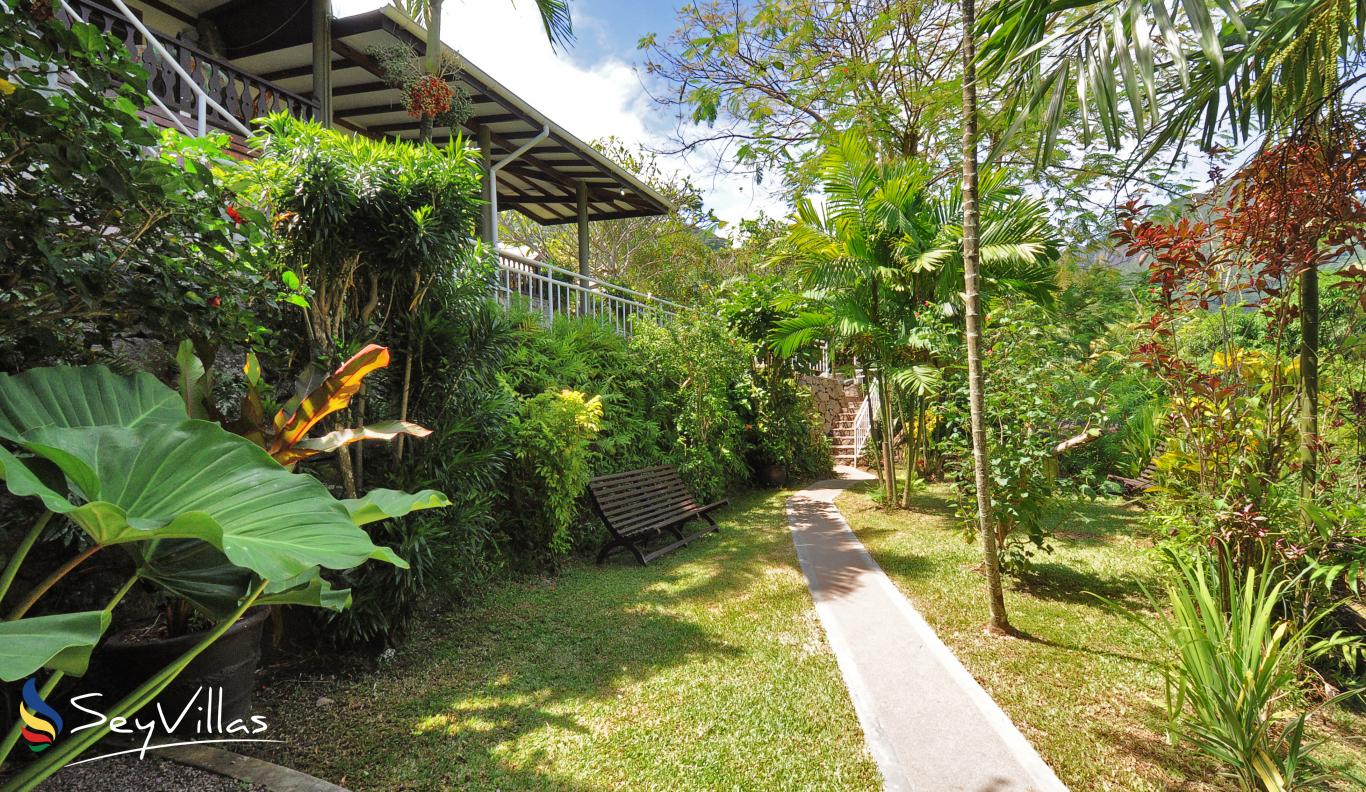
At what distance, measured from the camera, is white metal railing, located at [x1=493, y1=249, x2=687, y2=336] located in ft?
23.7

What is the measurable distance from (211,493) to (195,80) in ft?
20.7

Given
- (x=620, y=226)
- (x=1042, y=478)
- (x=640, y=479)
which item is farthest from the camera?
(x=620, y=226)

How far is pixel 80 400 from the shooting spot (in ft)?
6.08

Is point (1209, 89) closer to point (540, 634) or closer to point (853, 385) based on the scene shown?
point (540, 634)

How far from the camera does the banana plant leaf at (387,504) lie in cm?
182

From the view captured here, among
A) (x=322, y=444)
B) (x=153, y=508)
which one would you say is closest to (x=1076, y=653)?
(x=322, y=444)

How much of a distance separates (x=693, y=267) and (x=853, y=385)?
9.66 meters

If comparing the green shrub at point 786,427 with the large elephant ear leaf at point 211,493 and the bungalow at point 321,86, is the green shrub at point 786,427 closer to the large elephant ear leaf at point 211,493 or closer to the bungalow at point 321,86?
the bungalow at point 321,86

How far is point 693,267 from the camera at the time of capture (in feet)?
69.3

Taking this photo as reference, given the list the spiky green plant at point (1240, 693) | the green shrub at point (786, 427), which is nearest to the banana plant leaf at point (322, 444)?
the spiky green plant at point (1240, 693)

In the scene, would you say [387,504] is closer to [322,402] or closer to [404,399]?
[322,402]

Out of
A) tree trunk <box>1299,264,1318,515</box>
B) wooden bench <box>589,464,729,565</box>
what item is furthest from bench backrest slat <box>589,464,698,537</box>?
tree trunk <box>1299,264,1318,515</box>

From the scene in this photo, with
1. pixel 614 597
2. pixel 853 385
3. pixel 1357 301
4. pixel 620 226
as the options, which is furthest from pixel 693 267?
pixel 1357 301

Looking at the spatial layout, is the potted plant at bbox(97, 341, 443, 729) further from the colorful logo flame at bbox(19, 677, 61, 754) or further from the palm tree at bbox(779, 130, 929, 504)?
the palm tree at bbox(779, 130, 929, 504)
